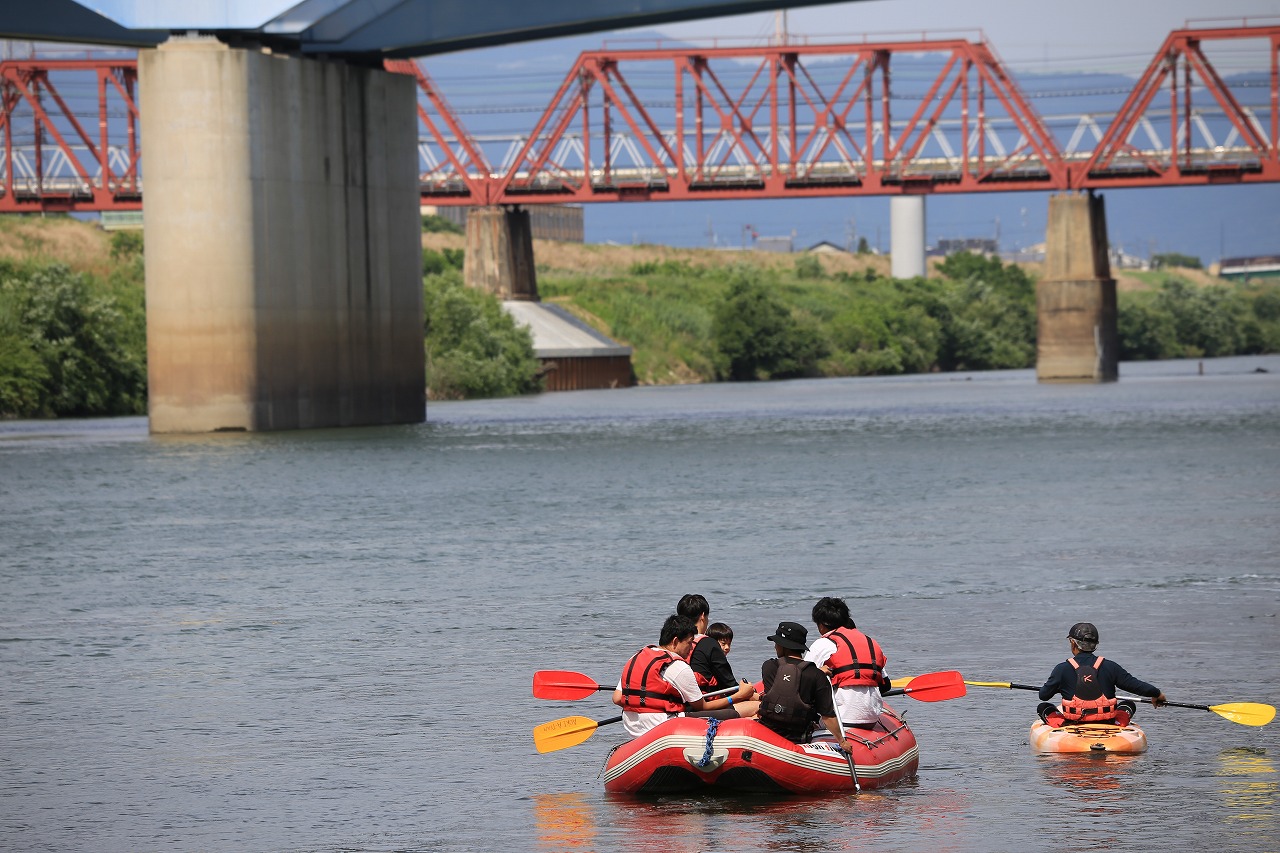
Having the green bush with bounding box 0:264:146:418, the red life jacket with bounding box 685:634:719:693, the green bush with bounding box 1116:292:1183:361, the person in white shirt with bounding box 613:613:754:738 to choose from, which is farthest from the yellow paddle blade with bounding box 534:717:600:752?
the green bush with bounding box 1116:292:1183:361

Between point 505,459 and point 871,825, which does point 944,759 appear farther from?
point 505,459

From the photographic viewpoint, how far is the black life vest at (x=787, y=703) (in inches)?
643

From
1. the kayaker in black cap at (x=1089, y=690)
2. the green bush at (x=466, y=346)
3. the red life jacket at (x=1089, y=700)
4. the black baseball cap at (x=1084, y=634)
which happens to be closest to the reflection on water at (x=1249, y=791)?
the kayaker in black cap at (x=1089, y=690)

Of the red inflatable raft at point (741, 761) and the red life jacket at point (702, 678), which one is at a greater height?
the red life jacket at point (702, 678)

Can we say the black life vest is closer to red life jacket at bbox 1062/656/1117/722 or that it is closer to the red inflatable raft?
the red inflatable raft

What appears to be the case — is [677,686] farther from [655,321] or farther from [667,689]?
[655,321]

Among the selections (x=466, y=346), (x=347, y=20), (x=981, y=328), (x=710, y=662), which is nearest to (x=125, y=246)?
(x=466, y=346)

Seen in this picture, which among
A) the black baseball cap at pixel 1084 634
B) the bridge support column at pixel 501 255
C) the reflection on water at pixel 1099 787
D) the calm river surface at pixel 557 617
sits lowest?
the reflection on water at pixel 1099 787

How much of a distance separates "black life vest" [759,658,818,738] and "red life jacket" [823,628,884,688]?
64 cm

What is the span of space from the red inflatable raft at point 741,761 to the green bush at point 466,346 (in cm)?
8346

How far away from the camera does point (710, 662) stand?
17.4 m

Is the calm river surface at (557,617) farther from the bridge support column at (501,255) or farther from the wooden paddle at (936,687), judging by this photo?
Answer: the bridge support column at (501,255)

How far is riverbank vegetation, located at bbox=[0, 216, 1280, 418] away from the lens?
83.0 meters

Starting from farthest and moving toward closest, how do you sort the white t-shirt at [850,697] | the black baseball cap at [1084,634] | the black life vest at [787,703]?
1. the black baseball cap at [1084,634]
2. the white t-shirt at [850,697]
3. the black life vest at [787,703]
